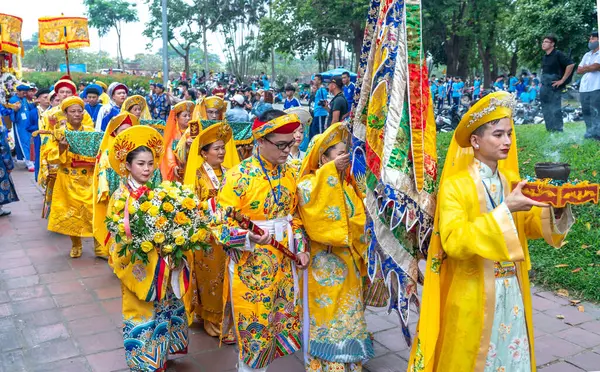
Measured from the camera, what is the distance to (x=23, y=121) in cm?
1364

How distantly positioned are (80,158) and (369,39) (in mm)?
4838

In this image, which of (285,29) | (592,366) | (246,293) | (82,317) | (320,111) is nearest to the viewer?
(246,293)

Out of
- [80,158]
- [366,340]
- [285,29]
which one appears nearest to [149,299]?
[366,340]

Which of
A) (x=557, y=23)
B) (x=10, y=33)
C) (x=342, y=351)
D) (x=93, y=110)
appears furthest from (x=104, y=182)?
(x=557, y=23)

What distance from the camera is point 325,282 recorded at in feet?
13.1

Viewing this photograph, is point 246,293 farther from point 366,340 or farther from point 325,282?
point 366,340

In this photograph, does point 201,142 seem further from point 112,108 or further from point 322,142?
point 112,108

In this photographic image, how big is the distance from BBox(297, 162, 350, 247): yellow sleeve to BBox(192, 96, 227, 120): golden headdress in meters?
3.46

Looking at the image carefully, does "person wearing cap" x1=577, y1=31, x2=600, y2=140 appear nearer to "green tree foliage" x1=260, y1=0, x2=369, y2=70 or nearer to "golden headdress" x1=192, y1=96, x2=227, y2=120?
"golden headdress" x1=192, y1=96, x2=227, y2=120

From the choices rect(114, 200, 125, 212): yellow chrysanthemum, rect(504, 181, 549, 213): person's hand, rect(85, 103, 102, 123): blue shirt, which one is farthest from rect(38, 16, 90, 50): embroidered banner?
rect(504, 181, 549, 213): person's hand

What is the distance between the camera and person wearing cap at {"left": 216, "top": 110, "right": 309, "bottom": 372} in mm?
3770

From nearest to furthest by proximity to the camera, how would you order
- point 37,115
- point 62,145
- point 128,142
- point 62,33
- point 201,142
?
point 128,142, point 201,142, point 62,145, point 62,33, point 37,115

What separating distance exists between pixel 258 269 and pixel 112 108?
5684 millimetres

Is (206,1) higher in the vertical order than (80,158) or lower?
higher
